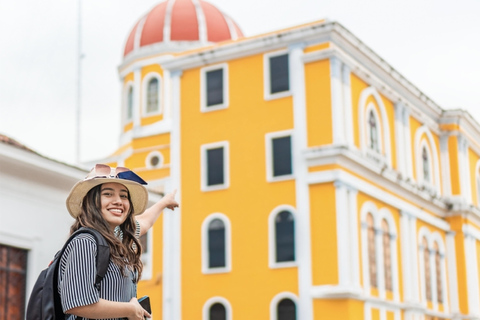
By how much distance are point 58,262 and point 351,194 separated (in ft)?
71.0

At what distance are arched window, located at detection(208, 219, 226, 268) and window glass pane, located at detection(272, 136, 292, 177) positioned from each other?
2380 millimetres

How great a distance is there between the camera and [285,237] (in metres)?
25.0

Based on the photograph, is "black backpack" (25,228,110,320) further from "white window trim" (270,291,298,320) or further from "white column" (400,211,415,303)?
"white column" (400,211,415,303)

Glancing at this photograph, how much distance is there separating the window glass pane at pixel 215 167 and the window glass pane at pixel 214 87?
1.63 m

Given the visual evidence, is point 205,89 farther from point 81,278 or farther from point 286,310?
point 81,278

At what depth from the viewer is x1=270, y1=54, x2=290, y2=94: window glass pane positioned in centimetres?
2625

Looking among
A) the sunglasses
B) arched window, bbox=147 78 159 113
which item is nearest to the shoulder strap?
the sunglasses

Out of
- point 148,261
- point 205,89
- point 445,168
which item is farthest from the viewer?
point 445,168

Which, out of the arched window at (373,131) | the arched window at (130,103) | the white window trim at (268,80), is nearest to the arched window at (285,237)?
the white window trim at (268,80)

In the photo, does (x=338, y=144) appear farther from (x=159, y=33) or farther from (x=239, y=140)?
(x=159, y=33)

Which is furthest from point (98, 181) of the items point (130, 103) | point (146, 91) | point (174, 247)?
point (130, 103)

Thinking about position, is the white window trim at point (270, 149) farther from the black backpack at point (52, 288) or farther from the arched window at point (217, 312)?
the black backpack at point (52, 288)

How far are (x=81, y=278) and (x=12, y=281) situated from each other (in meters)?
10.1

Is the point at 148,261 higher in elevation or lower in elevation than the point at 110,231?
higher
